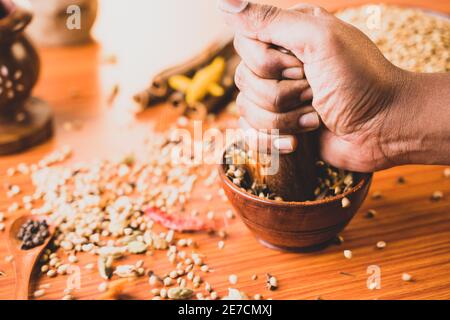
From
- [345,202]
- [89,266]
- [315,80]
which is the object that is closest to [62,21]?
[89,266]

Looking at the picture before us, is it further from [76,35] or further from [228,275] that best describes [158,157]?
[76,35]

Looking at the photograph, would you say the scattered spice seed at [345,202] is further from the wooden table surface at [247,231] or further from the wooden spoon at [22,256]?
the wooden spoon at [22,256]

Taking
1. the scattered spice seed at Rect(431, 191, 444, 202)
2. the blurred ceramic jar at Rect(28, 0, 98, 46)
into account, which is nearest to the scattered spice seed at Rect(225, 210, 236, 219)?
the scattered spice seed at Rect(431, 191, 444, 202)

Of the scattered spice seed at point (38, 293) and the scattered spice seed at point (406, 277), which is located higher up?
the scattered spice seed at point (406, 277)

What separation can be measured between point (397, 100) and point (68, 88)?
3.50ft

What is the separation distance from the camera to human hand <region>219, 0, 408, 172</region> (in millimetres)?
872

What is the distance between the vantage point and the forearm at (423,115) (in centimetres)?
91

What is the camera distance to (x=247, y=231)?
1085 mm

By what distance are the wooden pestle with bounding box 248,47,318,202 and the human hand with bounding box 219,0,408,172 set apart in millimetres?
33

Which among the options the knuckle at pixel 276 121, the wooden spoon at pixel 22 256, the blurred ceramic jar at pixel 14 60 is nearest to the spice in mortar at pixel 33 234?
the wooden spoon at pixel 22 256

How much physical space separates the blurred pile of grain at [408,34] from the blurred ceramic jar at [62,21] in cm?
84

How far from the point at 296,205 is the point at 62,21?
120 centimetres

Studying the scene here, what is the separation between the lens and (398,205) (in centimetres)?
113

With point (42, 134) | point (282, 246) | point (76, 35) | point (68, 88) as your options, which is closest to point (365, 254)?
point (282, 246)
